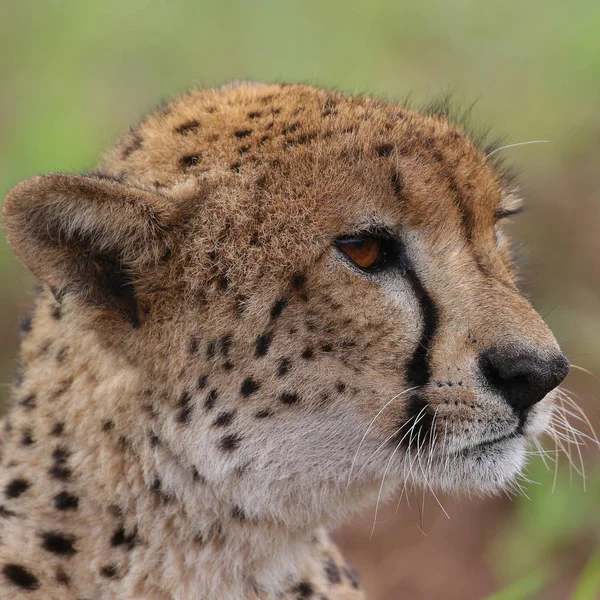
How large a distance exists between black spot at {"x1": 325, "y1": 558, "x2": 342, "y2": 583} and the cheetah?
272mm

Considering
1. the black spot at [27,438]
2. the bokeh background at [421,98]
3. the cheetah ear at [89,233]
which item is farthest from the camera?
the bokeh background at [421,98]

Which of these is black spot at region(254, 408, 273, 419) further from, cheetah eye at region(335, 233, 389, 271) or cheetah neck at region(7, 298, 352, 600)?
cheetah eye at region(335, 233, 389, 271)

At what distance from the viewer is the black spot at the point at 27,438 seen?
5.54ft

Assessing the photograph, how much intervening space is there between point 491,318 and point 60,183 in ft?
2.22

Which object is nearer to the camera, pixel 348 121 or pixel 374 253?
pixel 374 253

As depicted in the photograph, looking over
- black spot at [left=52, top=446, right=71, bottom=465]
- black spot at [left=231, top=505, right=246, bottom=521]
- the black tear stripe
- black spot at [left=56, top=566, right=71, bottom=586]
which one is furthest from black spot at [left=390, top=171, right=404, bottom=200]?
black spot at [left=56, top=566, right=71, bottom=586]

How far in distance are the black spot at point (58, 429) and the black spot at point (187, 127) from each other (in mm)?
537

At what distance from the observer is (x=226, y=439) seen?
1.57 metres

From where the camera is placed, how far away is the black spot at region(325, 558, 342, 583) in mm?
1894

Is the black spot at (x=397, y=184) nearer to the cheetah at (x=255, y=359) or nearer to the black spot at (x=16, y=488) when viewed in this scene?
the cheetah at (x=255, y=359)

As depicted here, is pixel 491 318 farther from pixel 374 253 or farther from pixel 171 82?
pixel 171 82

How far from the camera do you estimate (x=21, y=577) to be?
63.1 inches

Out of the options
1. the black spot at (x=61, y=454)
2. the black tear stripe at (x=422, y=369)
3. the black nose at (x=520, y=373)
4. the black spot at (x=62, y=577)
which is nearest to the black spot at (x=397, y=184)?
the black tear stripe at (x=422, y=369)

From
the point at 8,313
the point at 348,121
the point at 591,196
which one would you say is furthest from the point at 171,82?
the point at 348,121
